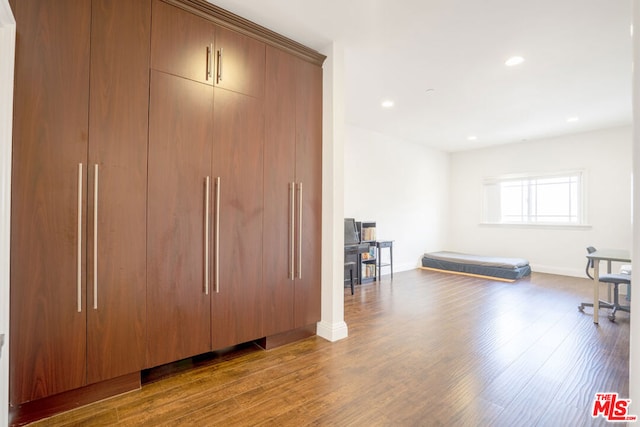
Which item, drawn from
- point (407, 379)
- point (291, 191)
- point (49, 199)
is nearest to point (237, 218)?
point (291, 191)

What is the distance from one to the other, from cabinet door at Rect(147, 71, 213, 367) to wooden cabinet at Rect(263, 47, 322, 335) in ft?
1.73

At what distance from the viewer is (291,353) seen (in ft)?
8.52

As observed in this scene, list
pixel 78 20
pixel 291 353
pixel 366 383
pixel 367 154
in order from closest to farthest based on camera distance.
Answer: pixel 78 20 < pixel 366 383 < pixel 291 353 < pixel 367 154

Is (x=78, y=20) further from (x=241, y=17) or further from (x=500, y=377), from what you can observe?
(x=500, y=377)

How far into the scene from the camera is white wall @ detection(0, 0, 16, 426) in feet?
5.02

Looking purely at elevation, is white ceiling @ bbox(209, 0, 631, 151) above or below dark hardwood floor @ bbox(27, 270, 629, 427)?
above

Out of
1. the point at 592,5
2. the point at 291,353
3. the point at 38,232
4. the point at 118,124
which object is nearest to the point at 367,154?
the point at 592,5

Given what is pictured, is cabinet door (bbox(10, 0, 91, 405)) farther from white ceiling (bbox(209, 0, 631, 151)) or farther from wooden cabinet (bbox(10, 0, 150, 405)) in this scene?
white ceiling (bbox(209, 0, 631, 151))

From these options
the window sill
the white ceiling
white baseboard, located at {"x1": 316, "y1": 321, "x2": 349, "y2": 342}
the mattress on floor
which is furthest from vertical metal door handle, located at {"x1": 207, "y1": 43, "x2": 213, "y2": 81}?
the window sill

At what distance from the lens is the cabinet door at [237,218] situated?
7.66ft

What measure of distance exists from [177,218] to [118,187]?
404mm

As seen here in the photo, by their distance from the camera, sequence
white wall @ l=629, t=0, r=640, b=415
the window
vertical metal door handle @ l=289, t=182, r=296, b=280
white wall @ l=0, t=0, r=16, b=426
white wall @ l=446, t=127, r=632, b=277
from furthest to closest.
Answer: the window, white wall @ l=446, t=127, r=632, b=277, vertical metal door handle @ l=289, t=182, r=296, b=280, white wall @ l=0, t=0, r=16, b=426, white wall @ l=629, t=0, r=640, b=415

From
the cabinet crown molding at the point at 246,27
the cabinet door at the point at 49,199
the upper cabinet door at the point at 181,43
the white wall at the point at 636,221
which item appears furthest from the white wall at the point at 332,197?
the white wall at the point at 636,221

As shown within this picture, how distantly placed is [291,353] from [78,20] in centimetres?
273
